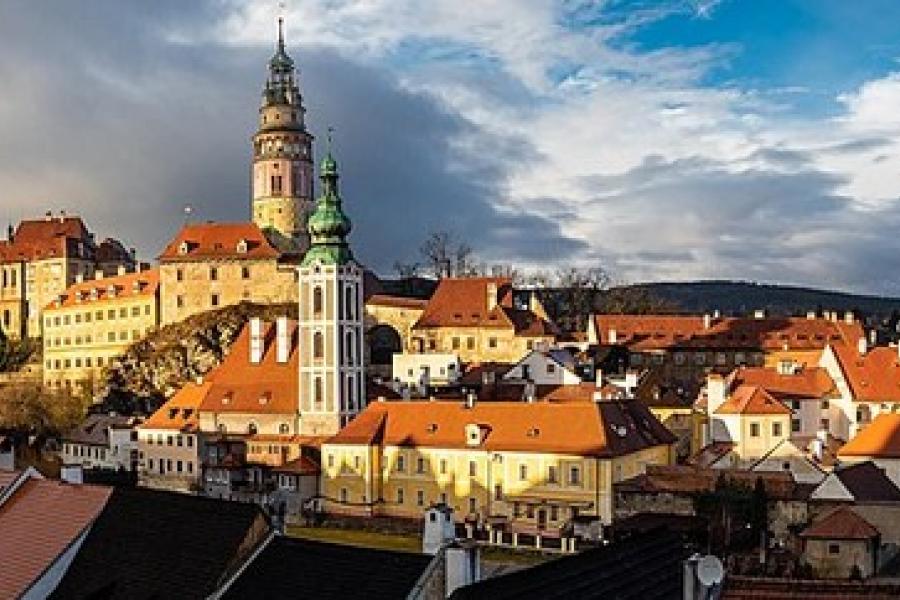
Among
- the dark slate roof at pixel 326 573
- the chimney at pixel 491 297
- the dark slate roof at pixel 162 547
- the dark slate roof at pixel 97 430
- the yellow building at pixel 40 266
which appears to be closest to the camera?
the dark slate roof at pixel 326 573

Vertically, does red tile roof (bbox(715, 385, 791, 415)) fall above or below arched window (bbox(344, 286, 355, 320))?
below

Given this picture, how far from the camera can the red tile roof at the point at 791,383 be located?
50.9 metres

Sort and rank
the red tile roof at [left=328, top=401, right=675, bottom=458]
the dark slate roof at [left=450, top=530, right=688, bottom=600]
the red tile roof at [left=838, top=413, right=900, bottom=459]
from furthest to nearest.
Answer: the red tile roof at [left=328, top=401, right=675, bottom=458]
the red tile roof at [left=838, top=413, right=900, bottom=459]
the dark slate roof at [left=450, top=530, right=688, bottom=600]

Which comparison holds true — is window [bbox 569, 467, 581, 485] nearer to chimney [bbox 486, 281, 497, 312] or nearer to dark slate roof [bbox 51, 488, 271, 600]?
→ dark slate roof [bbox 51, 488, 271, 600]

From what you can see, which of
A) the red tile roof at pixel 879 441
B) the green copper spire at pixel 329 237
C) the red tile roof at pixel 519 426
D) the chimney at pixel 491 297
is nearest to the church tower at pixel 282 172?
the chimney at pixel 491 297

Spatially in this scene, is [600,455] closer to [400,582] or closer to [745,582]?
[400,582]

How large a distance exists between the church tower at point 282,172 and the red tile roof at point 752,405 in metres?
41.6

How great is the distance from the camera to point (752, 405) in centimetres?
4750

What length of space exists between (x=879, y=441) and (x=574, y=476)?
33.3 feet

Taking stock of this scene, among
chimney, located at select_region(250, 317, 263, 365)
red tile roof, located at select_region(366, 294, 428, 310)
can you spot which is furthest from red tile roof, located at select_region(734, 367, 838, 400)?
red tile roof, located at select_region(366, 294, 428, 310)

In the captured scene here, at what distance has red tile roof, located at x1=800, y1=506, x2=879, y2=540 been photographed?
100 ft

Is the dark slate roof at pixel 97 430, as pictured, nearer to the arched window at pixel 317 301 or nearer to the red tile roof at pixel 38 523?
the arched window at pixel 317 301

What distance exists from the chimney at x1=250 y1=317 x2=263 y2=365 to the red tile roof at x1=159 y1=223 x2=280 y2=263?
19.1 metres

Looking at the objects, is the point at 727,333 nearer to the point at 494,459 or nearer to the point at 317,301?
the point at 317,301
